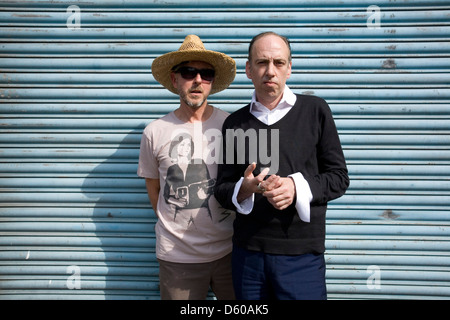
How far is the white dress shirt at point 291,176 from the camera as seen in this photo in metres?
1.92

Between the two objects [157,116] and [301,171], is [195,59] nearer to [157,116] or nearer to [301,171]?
[157,116]

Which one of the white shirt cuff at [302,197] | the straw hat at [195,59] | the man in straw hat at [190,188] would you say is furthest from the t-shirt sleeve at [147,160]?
the white shirt cuff at [302,197]

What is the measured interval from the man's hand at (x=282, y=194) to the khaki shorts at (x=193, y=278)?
964 millimetres

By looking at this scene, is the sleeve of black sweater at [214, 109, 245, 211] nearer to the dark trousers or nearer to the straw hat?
the dark trousers

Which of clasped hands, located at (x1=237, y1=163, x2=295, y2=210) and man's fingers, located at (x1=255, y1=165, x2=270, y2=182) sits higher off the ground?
man's fingers, located at (x1=255, y1=165, x2=270, y2=182)

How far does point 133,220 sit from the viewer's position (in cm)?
324

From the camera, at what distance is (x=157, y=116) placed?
3.21 meters

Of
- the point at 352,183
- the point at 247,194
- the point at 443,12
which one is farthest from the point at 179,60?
the point at 443,12

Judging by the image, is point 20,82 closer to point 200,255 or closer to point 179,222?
point 179,222

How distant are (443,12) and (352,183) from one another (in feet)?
6.27

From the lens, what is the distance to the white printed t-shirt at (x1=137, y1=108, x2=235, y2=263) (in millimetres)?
2521

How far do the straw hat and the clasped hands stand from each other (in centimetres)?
117

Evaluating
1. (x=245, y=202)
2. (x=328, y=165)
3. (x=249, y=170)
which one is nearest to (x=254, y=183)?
(x=249, y=170)

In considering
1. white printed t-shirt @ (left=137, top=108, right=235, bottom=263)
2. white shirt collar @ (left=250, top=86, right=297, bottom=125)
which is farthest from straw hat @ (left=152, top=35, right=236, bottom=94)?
white shirt collar @ (left=250, top=86, right=297, bottom=125)
